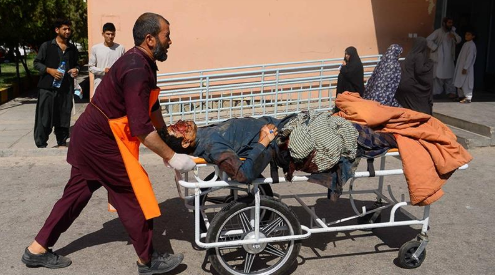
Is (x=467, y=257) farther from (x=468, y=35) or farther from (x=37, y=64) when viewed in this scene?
(x=468, y=35)

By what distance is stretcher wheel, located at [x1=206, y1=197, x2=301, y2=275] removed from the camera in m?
3.82

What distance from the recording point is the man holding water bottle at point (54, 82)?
7.38 m

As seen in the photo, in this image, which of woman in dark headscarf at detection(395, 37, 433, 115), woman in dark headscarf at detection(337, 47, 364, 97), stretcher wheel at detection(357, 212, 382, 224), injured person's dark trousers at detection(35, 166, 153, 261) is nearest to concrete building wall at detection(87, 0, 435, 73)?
woman in dark headscarf at detection(337, 47, 364, 97)

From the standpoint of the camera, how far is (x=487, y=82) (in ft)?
40.9

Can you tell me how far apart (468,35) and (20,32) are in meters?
9.57

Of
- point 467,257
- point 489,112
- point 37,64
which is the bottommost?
point 467,257

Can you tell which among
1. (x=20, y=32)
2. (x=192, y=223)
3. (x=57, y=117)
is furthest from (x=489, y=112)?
(x=20, y=32)

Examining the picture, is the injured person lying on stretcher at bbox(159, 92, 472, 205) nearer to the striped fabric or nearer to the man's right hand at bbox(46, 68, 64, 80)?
the striped fabric

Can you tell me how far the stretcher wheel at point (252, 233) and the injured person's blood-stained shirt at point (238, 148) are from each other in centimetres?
32

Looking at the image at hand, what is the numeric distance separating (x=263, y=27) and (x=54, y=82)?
15.8ft

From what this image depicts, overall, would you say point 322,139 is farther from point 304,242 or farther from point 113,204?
point 113,204

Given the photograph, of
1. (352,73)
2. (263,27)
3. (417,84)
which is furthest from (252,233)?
(263,27)

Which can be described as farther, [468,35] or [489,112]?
[468,35]

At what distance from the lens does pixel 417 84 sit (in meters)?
6.51
